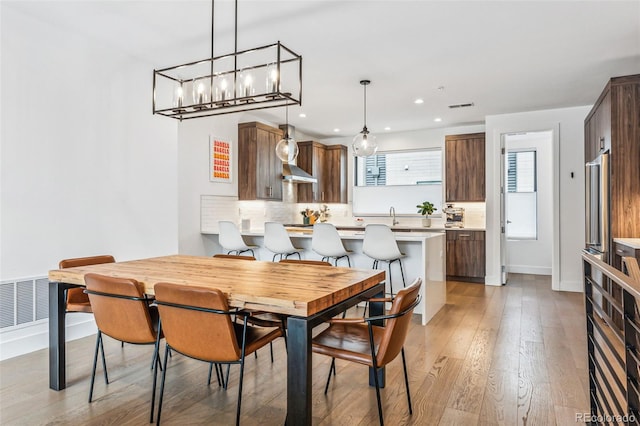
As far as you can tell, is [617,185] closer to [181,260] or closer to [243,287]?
[243,287]

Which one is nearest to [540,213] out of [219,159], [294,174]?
[294,174]

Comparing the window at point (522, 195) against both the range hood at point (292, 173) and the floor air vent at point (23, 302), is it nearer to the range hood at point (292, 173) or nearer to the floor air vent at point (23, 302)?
the range hood at point (292, 173)

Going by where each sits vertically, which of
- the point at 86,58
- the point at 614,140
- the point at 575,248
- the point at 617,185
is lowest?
the point at 575,248

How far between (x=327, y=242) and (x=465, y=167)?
10.9 feet

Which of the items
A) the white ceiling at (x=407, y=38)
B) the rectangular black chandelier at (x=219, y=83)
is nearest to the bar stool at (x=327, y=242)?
the rectangular black chandelier at (x=219, y=83)

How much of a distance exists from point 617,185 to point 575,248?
202 centimetres

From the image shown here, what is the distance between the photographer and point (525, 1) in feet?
9.38

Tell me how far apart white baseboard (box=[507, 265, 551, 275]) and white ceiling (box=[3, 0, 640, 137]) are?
339cm

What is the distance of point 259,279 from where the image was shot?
224 centimetres

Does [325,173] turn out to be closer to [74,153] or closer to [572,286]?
[572,286]

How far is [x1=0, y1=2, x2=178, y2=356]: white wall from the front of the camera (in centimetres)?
311

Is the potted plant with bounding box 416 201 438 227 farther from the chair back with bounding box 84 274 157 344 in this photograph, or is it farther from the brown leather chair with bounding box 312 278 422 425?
the chair back with bounding box 84 274 157 344

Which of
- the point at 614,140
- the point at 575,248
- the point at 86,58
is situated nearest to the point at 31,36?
the point at 86,58

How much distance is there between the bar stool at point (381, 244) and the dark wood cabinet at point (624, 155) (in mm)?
2105
